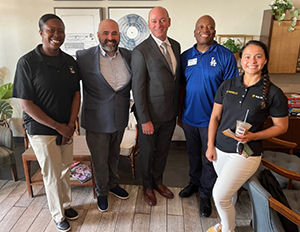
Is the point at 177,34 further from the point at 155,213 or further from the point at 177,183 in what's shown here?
the point at 155,213

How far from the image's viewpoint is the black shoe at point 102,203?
2.26 m

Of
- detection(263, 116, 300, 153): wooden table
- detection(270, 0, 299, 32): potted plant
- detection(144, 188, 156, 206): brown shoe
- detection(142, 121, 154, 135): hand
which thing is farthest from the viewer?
detection(263, 116, 300, 153): wooden table

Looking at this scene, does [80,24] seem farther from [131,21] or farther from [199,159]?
[199,159]

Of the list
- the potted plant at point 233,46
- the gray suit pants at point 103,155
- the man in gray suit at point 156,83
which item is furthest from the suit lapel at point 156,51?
the potted plant at point 233,46

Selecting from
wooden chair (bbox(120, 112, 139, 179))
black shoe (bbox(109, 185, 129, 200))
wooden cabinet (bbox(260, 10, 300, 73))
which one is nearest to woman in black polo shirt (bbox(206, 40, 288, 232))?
black shoe (bbox(109, 185, 129, 200))

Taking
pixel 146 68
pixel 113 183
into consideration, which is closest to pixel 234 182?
pixel 146 68

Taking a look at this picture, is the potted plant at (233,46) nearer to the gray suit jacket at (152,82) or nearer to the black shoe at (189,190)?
the gray suit jacket at (152,82)

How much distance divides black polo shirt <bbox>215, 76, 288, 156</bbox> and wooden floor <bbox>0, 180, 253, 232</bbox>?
889 millimetres

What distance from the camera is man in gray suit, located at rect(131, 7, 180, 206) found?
1.97 metres

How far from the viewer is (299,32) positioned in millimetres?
2844

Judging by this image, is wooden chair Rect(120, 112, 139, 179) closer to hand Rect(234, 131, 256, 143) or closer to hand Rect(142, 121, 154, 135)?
hand Rect(142, 121, 154, 135)

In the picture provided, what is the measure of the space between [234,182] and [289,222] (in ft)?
1.27

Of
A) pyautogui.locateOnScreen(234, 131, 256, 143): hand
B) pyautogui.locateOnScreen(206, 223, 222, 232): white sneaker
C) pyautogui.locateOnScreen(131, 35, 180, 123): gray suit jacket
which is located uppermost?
pyautogui.locateOnScreen(131, 35, 180, 123): gray suit jacket

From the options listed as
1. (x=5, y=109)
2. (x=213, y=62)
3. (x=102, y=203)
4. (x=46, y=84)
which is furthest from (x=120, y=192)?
(x=5, y=109)
